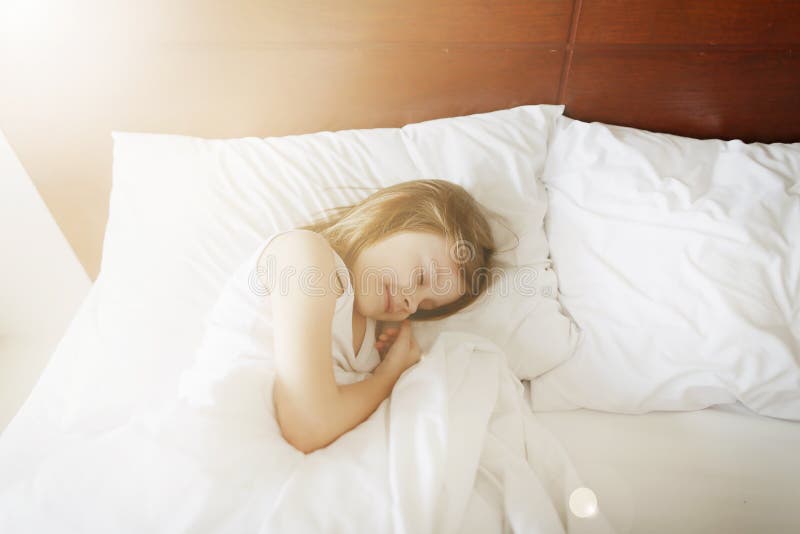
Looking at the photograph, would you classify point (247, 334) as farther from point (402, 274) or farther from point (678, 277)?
point (678, 277)

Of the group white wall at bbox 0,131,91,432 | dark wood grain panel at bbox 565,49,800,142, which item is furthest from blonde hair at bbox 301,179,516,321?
white wall at bbox 0,131,91,432

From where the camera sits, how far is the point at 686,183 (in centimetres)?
97

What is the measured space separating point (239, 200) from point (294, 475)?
2.00 feet

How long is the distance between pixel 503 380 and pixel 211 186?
2.46 feet

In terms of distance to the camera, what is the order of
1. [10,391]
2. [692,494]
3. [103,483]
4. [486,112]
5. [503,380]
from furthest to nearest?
[10,391]
[486,112]
[503,380]
[692,494]
[103,483]

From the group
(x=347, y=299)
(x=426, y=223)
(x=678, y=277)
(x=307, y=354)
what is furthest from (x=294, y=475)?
(x=678, y=277)

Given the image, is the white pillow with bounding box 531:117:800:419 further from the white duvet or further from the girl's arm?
the girl's arm

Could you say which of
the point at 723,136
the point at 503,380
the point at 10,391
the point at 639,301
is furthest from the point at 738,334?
the point at 10,391

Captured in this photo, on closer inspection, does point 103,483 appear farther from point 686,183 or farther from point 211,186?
point 686,183

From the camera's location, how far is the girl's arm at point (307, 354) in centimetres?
77

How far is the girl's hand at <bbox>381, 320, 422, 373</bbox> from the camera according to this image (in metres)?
0.92

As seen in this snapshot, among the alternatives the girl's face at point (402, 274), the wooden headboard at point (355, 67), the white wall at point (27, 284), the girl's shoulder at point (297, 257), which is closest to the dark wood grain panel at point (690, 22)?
the wooden headboard at point (355, 67)

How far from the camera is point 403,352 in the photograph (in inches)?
36.9

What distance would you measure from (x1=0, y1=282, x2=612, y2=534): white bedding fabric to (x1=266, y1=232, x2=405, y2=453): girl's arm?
31mm
